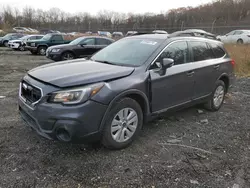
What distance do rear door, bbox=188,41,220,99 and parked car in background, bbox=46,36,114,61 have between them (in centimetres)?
879

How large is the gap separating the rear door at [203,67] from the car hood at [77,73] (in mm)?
1592

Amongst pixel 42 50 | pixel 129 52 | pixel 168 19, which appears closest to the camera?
pixel 129 52

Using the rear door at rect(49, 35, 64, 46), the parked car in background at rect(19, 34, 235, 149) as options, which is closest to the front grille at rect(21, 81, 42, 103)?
the parked car in background at rect(19, 34, 235, 149)

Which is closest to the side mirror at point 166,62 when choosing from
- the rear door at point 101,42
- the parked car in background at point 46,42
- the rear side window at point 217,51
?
the rear side window at point 217,51

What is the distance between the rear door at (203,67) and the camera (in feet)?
15.4

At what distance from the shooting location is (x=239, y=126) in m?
4.74

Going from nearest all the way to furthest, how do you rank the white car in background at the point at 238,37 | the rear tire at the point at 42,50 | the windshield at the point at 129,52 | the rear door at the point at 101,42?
the windshield at the point at 129,52 < the rear door at the point at 101,42 < the rear tire at the point at 42,50 < the white car in background at the point at 238,37

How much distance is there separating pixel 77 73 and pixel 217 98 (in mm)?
3414

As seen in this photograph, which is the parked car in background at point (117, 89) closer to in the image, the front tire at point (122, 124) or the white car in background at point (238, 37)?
the front tire at point (122, 124)

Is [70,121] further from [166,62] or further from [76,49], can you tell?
[76,49]

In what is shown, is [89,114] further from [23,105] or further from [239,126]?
[239,126]

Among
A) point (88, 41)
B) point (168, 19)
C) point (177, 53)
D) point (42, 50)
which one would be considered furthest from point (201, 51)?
point (168, 19)

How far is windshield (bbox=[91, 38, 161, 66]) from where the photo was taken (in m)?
3.99

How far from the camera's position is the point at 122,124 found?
3510 millimetres
